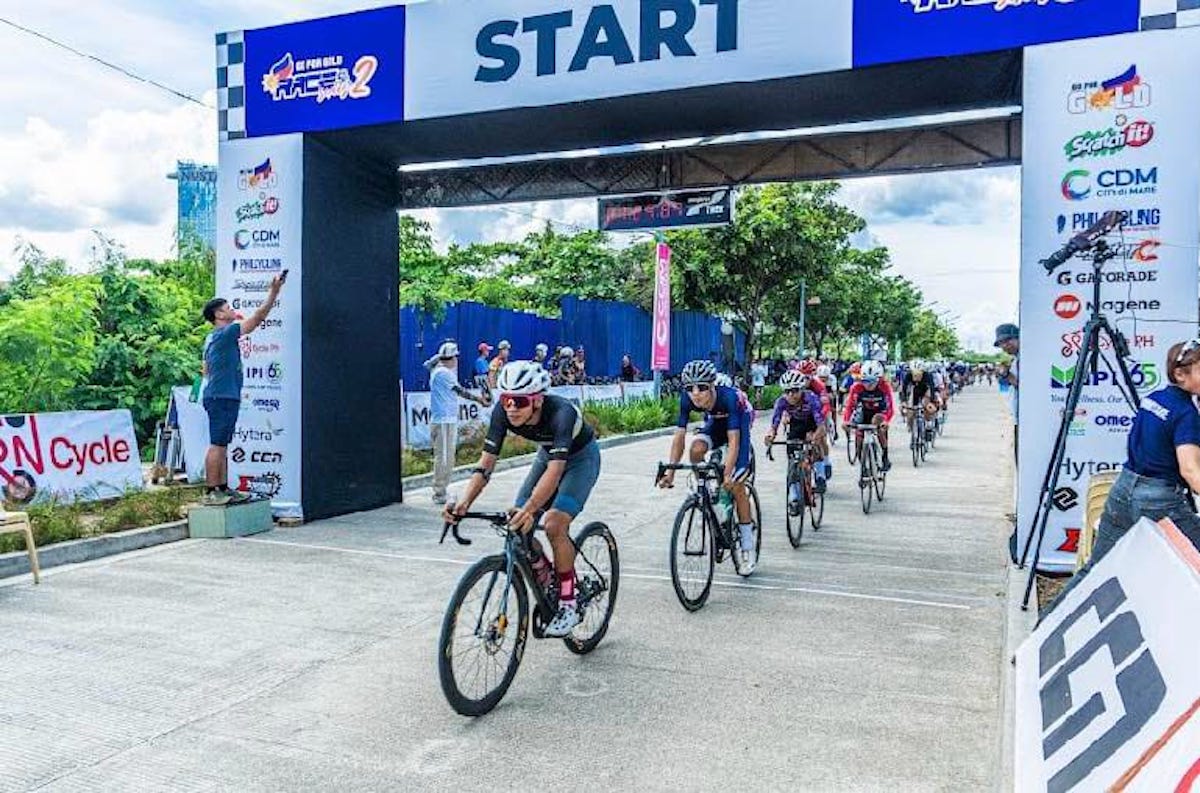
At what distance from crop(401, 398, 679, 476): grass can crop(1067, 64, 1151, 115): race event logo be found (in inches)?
289

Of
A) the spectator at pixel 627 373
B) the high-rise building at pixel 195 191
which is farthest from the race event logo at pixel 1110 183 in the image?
the high-rise building at pixel 195 191

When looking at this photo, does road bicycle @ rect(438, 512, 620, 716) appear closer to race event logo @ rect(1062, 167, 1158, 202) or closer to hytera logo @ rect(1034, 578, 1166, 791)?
hytera logo @ rect(1034, 578, 1166, 791)

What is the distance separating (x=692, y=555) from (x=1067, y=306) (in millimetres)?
3522

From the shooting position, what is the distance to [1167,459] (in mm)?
4508

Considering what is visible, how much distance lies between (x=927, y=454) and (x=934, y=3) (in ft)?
40.5

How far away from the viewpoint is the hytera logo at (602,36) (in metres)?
8.30

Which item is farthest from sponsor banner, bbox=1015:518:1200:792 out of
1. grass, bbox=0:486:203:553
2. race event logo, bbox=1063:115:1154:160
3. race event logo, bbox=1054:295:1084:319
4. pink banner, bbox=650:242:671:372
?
pink banner, bbox=650:242:671:372

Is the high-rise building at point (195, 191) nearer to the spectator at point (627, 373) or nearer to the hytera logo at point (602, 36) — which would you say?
the spectator at point (627, 373)

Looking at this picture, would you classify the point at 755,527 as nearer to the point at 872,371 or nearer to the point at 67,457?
the point at 872,371

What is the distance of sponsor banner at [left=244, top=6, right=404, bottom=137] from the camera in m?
9.62

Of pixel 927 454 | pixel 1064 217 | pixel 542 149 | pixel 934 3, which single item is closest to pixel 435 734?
pixel 1064 217

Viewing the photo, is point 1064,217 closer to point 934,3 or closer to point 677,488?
point 934,3

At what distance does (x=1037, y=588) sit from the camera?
6.62 metres

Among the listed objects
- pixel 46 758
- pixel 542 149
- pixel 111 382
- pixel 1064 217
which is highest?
pixel 542 149
